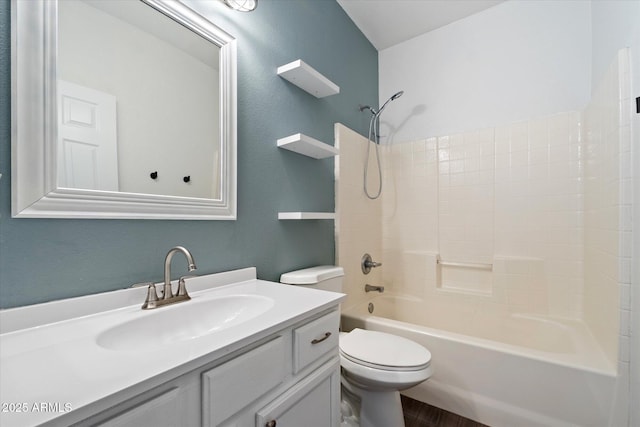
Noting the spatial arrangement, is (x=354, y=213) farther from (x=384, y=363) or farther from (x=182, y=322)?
(x=182, y=322)

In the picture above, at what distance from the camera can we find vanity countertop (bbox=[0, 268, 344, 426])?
0.40 metres

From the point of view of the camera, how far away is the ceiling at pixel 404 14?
1987mm

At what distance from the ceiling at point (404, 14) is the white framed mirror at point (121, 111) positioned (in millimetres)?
1351

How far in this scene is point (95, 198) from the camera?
80 centimetres

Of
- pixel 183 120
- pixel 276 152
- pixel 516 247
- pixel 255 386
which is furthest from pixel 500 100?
pixel 255 386

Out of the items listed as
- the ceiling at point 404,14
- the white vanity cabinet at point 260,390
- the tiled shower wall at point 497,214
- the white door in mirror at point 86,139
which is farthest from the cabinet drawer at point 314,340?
the ceiling at point 404,14

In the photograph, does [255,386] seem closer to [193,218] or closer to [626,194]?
[193,218]

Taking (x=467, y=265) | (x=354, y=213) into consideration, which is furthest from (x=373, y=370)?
(x=467, y=265)

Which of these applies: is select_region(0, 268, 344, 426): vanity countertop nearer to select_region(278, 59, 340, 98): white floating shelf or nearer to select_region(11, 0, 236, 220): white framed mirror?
select_region(11, 0, 236, 220): white framed mirror

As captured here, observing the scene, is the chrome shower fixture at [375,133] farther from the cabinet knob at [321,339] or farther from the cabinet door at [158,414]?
the cabinet door at [158,414]

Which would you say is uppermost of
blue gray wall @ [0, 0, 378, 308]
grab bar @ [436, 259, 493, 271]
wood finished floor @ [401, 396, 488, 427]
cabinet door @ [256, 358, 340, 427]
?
blue gray wall @ [0, 0, 378, 308]

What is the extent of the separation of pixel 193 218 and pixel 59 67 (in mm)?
568

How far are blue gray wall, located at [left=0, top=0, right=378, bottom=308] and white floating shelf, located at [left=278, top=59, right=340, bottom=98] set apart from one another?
47mm

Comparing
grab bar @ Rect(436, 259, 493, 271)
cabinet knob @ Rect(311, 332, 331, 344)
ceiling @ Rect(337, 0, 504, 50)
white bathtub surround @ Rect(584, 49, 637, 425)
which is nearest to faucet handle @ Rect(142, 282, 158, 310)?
cabinet knob @ Rect(311, 332, 331, 344)
